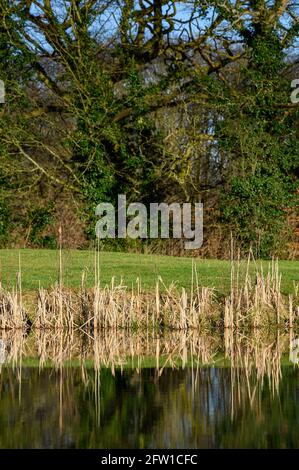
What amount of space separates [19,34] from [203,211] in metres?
6.40

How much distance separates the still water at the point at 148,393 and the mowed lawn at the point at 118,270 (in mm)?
2353

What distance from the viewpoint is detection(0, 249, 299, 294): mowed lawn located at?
16781mm

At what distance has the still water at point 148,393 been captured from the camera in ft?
30.3

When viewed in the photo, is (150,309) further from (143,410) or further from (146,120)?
(146,120)

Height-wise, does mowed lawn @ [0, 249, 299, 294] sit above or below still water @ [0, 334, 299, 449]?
above

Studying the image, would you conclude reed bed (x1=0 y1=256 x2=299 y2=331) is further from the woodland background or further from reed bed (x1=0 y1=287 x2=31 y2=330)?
the woodland background

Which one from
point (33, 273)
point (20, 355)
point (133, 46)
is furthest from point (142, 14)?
point (20, 355)

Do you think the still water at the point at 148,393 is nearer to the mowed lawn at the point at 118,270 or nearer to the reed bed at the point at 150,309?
the reed bed at the point at 150,309

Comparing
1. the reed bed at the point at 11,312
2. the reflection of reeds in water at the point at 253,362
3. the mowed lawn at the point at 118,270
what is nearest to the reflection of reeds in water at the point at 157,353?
the reflection of reeds in water at the point at 253,362

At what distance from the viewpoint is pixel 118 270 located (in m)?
18.6

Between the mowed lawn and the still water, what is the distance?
2.35m

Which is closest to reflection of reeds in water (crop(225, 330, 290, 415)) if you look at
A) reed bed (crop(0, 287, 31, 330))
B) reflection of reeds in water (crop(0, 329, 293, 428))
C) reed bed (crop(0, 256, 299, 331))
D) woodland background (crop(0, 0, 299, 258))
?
reflection of reeds in water (crop(0, 329, 293, 428))

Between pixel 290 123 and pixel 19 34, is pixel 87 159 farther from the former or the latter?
pixel 290 123

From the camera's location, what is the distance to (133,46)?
24.9 metres
